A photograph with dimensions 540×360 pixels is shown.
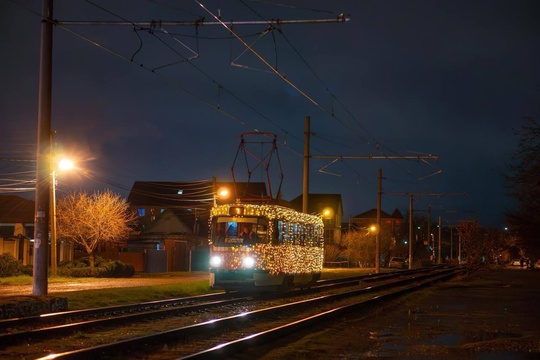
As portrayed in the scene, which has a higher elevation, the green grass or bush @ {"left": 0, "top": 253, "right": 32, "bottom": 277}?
bush @ {"left": 0, "top": 253, "right": 32, "bottom": 277}

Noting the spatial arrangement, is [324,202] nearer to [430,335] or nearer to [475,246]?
[475,246]

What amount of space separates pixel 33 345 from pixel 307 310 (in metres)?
10.7

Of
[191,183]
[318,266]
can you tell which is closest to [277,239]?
[318,266]

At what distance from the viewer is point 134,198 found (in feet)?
346

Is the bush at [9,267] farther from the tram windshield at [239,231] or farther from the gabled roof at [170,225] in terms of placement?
the gabled roof at [170,225]

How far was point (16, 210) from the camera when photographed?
6144cm

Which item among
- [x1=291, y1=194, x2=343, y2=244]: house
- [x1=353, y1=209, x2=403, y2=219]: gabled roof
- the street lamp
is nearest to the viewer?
the street lamp

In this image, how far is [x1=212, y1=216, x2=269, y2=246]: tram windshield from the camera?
92.4 ft

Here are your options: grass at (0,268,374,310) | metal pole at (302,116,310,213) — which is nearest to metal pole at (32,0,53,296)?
grass at (0,268,374,310)

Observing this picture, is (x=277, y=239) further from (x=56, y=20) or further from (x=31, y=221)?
(x=31, y=221)

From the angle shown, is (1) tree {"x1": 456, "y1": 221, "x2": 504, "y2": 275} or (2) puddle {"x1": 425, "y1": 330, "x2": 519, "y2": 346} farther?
(1) tree {"x1": 456, "y1": 221, "x2": 504, "y2": 275}

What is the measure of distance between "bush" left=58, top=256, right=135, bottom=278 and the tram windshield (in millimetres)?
16741

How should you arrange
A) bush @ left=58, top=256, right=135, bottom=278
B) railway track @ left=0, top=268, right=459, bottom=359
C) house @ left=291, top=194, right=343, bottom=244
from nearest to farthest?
1. railway track @ left=0, top=268, right=459, bottom=359
2. bush @ left=58, top=256, right=135, bottom=278
3. house @ left=291, top=194, right=343, bottom=244

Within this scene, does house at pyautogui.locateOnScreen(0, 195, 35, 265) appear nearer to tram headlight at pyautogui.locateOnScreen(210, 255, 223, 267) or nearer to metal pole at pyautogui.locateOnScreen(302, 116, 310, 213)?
metal pole at pyautogui.locateOnScreen(302, 116, 310, 213)
